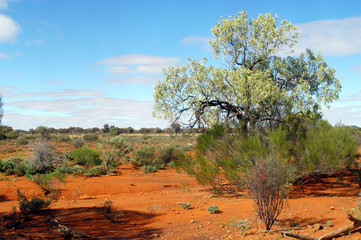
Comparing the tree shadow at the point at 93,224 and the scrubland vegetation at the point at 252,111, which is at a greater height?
the scrubland vegetation at the point at 252,111

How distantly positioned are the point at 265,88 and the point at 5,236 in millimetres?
9473

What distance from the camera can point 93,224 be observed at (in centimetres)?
871

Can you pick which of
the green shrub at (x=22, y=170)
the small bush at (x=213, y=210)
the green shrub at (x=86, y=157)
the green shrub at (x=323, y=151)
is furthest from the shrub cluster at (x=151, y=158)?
the small bush at (x=213, y=210)

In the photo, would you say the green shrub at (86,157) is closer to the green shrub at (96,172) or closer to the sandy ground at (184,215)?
the green shrub at (96,172)

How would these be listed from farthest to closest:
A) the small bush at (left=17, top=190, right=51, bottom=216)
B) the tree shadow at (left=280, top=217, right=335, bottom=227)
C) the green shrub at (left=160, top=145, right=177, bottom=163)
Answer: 1. the green shrub at (left=160, top=145, right=177, bottom=163)
2. the small bush at (left=17, top=190, right=51, bottom=216)
3. the tree shadow at (left=280, top=217, right=335, bottom=227)

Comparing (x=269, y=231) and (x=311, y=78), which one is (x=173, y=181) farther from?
(x=269, y=231)

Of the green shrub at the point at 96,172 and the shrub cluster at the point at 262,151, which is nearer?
the shrub cluster at the point at 262,151

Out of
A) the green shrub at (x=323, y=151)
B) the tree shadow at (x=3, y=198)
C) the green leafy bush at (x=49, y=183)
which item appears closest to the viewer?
the green shrub at (x=323, y=151)

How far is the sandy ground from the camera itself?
7.17 meters

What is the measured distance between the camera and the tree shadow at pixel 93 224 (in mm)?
7617

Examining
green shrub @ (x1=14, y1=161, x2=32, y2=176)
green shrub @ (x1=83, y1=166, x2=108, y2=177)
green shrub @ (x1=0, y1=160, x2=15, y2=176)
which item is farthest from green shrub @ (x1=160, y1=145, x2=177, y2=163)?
green shrub @ (x1=0, y1=160, x2=15, y2=176)

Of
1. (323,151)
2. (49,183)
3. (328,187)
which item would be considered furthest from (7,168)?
(328,187)

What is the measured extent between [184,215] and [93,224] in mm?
2655

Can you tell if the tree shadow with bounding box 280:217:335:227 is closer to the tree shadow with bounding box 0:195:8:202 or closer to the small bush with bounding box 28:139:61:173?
the tree shadow with bounding box 0:195:8:202
